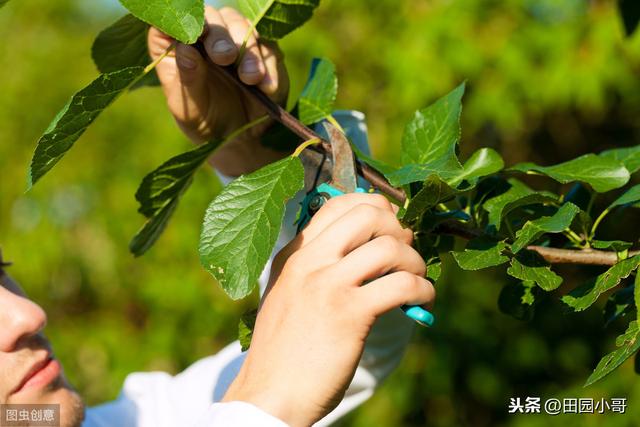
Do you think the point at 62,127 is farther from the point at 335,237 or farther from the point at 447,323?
the point at 447,323

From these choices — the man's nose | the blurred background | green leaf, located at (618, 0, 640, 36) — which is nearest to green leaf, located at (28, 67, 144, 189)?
the man's nose

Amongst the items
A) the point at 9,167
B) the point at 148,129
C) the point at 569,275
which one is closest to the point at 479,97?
the point at 569,275

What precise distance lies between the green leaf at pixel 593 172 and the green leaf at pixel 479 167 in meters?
0.05

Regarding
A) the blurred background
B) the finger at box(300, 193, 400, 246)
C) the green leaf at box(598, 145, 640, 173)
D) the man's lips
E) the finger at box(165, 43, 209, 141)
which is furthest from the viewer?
the blurred background

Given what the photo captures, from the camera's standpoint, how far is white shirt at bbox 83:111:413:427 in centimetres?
149

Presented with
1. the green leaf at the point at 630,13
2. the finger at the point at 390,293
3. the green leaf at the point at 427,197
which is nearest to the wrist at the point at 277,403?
the finger at the point at 390,293

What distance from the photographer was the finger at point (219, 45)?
1021mm

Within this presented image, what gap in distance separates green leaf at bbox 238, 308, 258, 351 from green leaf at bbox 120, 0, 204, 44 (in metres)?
0.36

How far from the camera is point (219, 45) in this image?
40.1 inches

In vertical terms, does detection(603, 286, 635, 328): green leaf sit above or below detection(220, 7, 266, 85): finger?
below

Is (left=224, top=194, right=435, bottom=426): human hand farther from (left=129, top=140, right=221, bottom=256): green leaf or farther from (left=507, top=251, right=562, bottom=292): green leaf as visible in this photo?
(left=129, top=140, right=221, bottom=256): green leaf

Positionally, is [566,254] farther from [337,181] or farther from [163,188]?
[163,188]

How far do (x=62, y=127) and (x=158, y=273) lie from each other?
1.98 metres

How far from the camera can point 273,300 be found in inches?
37.7
